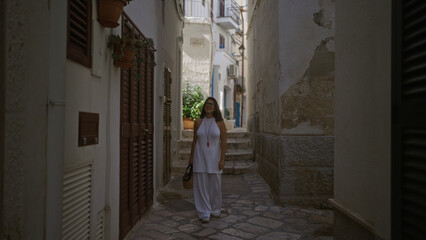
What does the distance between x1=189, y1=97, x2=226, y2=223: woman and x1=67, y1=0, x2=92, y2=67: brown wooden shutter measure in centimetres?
274

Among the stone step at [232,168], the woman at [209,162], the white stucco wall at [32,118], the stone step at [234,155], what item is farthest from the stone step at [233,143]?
the white stucco wall at [32,118]

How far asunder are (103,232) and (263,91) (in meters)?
5.75

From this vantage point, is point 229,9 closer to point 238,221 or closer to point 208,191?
point 208,191

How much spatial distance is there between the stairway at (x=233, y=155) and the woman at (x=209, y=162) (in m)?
3.86

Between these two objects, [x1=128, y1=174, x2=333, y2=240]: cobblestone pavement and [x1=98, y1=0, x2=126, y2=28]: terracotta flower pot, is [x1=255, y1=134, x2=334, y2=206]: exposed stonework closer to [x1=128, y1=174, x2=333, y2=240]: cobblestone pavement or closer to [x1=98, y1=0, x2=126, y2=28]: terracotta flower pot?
[x1=128, y1=174, x2=333, y2=240]: cobblestone pavement

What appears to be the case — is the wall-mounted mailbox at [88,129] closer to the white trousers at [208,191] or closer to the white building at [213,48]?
the white trousers at [208,191]

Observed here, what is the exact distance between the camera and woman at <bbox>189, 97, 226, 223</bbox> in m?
5.34

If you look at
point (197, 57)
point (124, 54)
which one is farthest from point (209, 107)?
point (197, 57)

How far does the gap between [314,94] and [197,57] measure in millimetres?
11398

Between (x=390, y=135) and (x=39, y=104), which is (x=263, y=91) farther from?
(x=39, y=104)

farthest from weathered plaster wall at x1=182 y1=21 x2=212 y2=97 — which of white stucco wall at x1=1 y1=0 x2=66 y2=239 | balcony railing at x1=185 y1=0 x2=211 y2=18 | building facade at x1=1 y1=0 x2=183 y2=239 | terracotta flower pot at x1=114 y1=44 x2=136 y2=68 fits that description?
white stucco wall at x1=1 y1=0 x2=66 y2=239

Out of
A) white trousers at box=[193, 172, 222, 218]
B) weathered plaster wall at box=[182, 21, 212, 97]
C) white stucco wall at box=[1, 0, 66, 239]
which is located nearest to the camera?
white stucco wall at box=[1, 0, 66, 239]

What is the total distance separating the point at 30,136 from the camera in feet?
5.46

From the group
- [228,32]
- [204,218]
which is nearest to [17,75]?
[204,218]
